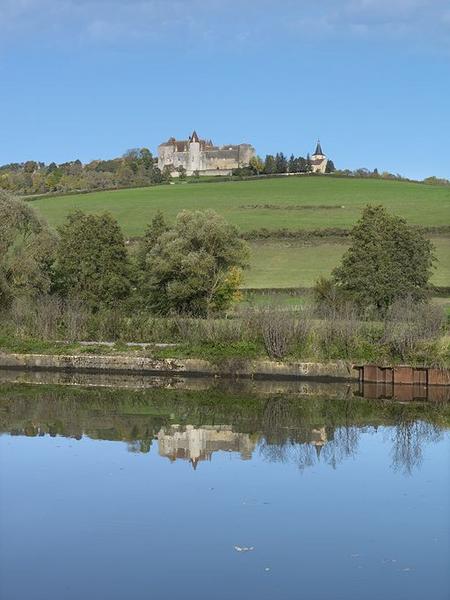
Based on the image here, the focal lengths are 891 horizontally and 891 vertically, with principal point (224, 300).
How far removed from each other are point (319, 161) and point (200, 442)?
395 feet

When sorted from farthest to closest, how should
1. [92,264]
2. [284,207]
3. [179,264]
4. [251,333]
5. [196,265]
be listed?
1. [284,207]
2. [92,264]
3. [179,264]
4. [196,265]
5. [251,333]

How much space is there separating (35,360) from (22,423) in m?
12.3

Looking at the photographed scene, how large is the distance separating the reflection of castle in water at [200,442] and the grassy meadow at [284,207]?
31531 mm

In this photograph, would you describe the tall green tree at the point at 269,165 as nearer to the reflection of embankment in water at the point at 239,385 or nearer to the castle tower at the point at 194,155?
the castle tower at the point at 194,155

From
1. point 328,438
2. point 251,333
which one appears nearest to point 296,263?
point 251,333

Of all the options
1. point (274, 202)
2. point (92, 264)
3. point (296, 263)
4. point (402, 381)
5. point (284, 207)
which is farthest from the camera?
point (274, 202)

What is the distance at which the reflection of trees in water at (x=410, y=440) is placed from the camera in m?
19.3

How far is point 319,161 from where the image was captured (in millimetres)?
138250

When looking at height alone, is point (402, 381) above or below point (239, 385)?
above

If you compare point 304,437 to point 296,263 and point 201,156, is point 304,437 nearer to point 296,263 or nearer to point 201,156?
point 296,263

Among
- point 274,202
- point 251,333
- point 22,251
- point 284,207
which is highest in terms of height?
point 274,202

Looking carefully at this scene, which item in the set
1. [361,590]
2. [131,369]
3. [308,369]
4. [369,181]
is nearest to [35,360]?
[131,369]

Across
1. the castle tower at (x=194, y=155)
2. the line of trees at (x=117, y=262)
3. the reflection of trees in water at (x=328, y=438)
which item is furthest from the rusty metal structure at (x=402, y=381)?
the castle tower at (x=194, y=155)

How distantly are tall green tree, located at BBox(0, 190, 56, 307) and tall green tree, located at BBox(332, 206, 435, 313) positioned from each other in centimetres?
1376
